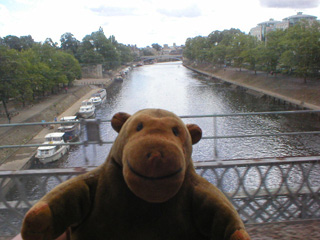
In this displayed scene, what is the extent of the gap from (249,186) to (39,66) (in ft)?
63.1

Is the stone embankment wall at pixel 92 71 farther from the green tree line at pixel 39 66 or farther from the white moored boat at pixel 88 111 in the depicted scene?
the white moored boat at pixel 88 111

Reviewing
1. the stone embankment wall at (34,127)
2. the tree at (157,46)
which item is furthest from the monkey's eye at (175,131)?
the tree at (157,46)

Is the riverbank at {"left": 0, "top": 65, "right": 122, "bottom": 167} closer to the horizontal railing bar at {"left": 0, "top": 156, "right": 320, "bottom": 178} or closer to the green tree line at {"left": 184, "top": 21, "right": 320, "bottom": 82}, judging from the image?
the horizontal railing bar at {"left": 0, "top": 156, "right": 320, "bottom": 178}

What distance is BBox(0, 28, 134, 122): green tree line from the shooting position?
42.7ft

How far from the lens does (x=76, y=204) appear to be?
1.30m

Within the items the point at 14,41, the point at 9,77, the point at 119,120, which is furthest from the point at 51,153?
the point at 14,41

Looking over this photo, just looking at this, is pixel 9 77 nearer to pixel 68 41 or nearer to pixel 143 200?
pixel 143 200

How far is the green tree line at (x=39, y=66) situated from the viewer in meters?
13.0

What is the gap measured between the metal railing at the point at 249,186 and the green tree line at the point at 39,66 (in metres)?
10.6

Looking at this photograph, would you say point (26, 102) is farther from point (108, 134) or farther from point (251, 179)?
point (251, 179)

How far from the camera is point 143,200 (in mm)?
1286

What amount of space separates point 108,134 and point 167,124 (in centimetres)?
222

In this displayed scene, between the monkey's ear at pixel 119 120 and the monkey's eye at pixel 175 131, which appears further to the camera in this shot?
the monkey's ear at pixel 119 120

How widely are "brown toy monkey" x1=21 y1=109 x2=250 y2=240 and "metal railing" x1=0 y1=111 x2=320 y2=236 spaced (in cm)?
146
